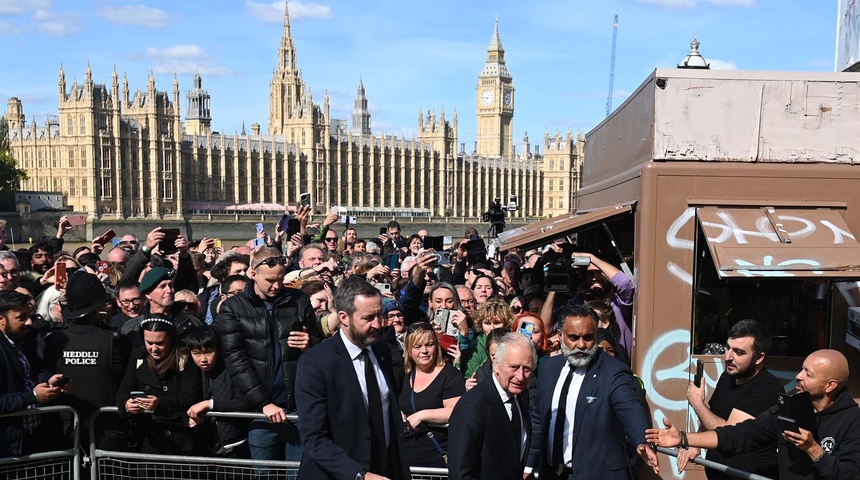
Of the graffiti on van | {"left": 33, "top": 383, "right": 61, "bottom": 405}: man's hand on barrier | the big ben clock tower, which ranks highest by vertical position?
the big ben clock tower

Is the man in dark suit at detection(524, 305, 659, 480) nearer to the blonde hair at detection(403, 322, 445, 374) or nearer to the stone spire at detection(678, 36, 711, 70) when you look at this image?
the blonde hair at detection(403, 322, 445, 374)

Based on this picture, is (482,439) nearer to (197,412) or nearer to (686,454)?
(686,454)

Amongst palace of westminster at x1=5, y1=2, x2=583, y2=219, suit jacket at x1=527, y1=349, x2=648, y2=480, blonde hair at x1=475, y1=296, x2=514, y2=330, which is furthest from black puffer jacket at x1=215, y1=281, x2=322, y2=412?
palace of westminster at x1=5, y1=2, x2=583, y2=219

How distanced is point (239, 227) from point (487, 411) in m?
60.4

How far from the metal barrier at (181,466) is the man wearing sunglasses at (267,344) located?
4.0 inches

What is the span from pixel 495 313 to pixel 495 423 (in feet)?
6.34

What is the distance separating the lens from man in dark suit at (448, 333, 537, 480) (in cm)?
359

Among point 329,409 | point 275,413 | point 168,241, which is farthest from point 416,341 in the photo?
point 168,241

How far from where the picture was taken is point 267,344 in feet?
16.1

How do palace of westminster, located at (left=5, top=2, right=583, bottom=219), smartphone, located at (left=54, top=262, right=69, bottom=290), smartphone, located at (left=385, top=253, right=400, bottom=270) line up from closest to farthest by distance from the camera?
1. smartphone, located at (left=54, top=262, right=69, bottom=290)
2. smartphone, located at (left=385, top=253, right=400, bottom=270)
3. palace of westminster, located at (left=5, top=2, right=583, bottom=219)

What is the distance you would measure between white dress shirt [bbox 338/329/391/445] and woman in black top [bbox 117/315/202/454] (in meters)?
1.65

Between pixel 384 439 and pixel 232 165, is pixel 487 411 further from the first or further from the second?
pixel 232 165

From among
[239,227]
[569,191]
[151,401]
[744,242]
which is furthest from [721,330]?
[569,191]

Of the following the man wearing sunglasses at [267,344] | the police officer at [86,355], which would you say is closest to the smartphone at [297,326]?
the man wearing sunglasses at [267,344]
